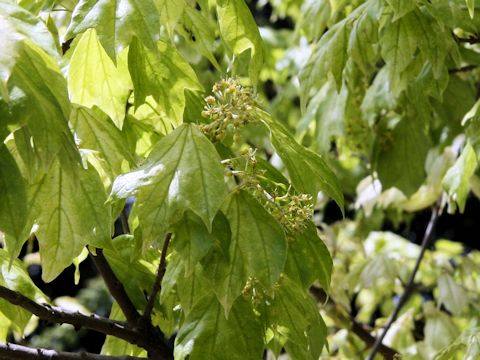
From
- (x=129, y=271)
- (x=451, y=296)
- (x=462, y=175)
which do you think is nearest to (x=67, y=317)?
(x=129, y=271)

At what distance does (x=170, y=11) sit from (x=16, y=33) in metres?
0.38

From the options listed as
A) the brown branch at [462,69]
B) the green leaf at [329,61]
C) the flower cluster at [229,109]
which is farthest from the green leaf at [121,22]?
the brown branch at [462,69]

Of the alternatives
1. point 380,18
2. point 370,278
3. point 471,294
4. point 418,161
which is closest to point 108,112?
point 380,18

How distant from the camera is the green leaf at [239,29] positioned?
1612 millimetres

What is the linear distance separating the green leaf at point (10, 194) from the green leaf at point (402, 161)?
1.73 m

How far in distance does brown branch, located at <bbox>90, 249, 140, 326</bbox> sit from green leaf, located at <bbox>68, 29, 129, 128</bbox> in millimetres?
254

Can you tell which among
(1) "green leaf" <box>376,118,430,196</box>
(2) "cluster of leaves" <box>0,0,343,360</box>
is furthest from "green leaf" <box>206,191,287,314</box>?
(1) "green leaf" <box>376,118,430,196</box>

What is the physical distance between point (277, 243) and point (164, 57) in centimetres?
44

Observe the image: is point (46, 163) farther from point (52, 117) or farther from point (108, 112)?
point (108, 112)

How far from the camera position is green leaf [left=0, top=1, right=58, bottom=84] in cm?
107

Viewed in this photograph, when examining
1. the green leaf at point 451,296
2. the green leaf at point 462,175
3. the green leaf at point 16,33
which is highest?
the green leaf at point 16,33

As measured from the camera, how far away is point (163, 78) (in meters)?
1.58

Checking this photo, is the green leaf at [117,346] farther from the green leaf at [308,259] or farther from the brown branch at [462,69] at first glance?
the brown branch at [462,69]

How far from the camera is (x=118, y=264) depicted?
5.73ft
